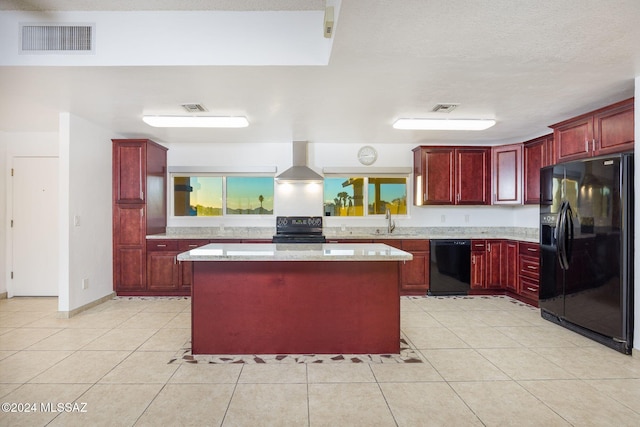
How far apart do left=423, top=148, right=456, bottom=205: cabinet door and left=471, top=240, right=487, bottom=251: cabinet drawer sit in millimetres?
697

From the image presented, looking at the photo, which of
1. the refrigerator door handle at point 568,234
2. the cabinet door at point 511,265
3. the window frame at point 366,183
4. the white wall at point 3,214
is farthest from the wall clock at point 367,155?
the white wall at point 3,214

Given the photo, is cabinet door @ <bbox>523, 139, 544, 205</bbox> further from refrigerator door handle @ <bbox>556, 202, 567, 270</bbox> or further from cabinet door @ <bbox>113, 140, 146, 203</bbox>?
cabinet door @ <bbox>113, 140, 146, 203</bbox>

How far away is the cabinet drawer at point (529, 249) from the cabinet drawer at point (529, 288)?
34 cm

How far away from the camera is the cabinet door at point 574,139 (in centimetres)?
358

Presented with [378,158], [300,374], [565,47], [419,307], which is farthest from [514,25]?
[378,158]

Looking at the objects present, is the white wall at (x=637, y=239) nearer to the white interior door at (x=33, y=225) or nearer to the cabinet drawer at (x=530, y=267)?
the cabinet drawer at (x=530, y=267)

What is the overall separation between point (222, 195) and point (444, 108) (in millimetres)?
3663

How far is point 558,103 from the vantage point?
144 inches

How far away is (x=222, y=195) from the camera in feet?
19.4

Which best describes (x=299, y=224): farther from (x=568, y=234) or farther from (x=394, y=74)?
(x=568, y=234)

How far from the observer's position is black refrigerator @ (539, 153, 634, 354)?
3.05 meters

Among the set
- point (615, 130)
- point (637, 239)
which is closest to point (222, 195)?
point (615, 130)

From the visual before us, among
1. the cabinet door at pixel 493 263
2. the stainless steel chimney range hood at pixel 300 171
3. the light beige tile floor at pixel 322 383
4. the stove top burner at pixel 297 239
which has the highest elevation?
the stainless steel chimney range hood at pixel 300 171

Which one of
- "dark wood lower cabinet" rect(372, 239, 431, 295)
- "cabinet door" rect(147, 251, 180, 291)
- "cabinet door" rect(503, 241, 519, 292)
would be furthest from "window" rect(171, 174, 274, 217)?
"cabinet door" rect(503, 241, 519, 292)
